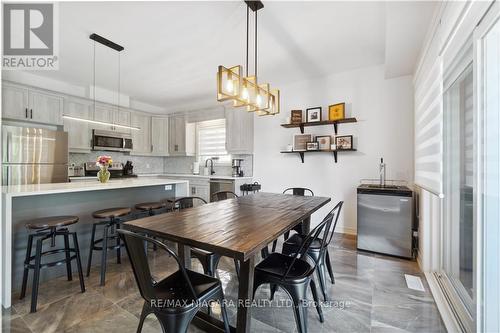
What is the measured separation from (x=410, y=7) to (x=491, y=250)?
6.31 ft

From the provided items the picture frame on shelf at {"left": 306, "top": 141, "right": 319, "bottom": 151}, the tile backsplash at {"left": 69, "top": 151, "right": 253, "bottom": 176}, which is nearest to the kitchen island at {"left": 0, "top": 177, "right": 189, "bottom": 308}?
the tile backsplash at {"left": 69, "top": 151, "right": 253, "bottom": 176}

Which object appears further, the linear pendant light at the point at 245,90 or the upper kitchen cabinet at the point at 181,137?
the upper kitchen cabinet at the point at 181,137

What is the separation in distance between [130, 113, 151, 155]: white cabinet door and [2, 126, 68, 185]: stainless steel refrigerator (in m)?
1.43

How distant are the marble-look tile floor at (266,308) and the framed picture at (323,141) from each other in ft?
6.52

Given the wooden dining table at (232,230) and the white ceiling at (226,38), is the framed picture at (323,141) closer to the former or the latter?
the white ceiling at (226,38)

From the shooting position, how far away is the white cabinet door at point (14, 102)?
365cm

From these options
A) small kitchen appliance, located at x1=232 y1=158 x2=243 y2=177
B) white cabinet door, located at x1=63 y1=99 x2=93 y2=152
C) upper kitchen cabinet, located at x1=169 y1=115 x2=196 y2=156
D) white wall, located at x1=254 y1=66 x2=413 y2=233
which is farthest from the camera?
upper kitchen cabinet, located at x1=169 y1=115 x2=196 y2=156

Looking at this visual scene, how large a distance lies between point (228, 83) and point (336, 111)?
234 centimetres

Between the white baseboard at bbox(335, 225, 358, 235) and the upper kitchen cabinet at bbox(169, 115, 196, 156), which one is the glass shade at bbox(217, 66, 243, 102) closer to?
the white baseboard at bbox(335, 225, 358, 235)

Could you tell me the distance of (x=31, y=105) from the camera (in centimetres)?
387

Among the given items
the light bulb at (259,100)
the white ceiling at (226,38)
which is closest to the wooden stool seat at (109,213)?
the light bulb at (259,100)

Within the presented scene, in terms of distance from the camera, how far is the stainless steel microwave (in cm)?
460

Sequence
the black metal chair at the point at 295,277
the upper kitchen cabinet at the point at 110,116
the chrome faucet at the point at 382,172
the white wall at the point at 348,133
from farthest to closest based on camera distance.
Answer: the upper kitchen cabinet at the point at 110,116 → the white wall at the point at 348,133 → the chrome faucet at the point at 382,172 → the black metal chair at the point at 295,277

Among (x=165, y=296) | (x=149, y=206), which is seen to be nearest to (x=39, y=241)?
(x=149, y=206)
